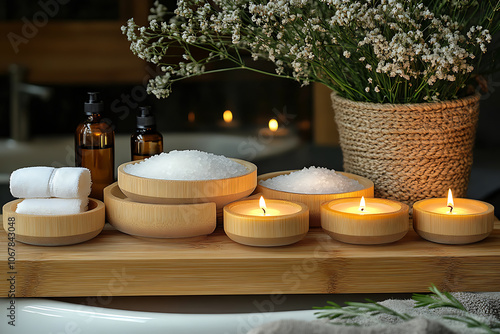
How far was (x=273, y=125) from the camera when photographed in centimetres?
142

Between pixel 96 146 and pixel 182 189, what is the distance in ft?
0.76

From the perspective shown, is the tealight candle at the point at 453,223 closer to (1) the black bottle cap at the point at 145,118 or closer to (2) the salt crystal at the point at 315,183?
(2) the salt crystal at the point at 315,183

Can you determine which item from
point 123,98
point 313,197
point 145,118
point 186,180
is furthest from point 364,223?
point 123,98

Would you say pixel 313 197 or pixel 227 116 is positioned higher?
pixel 227 116

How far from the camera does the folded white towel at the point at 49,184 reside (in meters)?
0.97

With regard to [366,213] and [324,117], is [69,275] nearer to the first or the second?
[366,213]

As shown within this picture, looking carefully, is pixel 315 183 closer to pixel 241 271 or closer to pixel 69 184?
pixel 241 271

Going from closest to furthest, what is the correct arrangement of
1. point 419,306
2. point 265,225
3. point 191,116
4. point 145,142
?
point 419,306 < point 265,225 < point 145,142 < point 191,116

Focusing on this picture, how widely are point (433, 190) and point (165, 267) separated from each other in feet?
1.64

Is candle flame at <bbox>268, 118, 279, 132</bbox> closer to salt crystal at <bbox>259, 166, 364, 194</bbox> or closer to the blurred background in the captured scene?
the blurred background

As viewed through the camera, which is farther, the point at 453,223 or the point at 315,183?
the point at 315,183

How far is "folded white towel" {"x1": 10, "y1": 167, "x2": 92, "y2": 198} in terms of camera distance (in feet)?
3.17

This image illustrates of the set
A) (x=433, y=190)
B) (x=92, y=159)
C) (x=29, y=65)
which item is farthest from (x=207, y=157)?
(x=29, y=65)

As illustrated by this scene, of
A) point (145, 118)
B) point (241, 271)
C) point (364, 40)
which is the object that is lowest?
point (241, 271)
